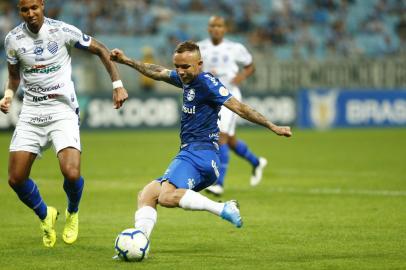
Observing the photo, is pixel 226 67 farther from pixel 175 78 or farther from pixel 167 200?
pixel 167 200

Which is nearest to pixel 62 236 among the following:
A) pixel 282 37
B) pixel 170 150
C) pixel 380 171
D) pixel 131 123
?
pixel 380 171

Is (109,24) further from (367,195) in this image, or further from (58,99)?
(58,99)

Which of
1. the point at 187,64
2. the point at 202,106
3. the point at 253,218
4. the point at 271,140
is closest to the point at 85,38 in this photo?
the point at 187,64

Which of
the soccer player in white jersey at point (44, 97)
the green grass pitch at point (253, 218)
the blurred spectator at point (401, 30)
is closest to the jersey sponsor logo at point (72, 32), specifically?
the soccer player in white jersey at point (44, 97)

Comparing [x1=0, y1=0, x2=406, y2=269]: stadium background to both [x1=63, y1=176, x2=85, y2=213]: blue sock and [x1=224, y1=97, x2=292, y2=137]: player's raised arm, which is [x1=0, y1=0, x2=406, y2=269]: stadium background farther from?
[x1=224, y1=97, x2=292, y2=137]: player's raised arm

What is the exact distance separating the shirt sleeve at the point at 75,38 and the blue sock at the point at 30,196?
139 centimetres

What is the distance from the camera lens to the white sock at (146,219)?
7578mm

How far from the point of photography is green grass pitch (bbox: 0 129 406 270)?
7.61 meters

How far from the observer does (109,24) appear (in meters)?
28.6

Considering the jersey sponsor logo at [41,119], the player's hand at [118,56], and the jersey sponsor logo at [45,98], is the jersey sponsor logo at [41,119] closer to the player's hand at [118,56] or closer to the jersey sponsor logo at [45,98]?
the jersey sponsor logo at [45,98]

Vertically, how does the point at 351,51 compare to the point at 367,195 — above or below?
below

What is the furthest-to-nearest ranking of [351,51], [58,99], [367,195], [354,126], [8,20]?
1. [351,51]
2. [354,126]
3. [8,20]
4. [367,195]
5. [58,99]

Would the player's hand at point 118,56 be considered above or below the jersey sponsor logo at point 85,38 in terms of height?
below

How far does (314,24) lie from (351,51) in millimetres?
2025
